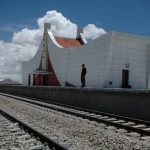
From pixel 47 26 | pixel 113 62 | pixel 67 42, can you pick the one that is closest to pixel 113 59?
pixel 113 62

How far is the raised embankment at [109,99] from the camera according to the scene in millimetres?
15211

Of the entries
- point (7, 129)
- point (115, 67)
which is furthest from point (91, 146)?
point (115, 67)

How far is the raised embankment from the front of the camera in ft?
49.9

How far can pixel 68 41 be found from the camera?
61938mm

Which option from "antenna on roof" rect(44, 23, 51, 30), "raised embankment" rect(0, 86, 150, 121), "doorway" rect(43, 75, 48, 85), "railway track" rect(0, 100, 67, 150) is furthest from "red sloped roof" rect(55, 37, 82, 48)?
"railway track" rect(0, 100, 67, 150)

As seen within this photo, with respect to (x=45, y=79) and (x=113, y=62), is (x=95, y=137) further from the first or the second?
(x=45, y=79)

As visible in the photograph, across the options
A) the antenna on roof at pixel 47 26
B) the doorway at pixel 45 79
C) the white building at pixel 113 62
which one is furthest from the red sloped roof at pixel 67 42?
the white building at pixel 113 62

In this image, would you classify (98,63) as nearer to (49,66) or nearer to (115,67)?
(115,67)

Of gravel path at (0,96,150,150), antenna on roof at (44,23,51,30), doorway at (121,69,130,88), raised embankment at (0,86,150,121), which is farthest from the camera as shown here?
antenna on roof at (44,23,51,30)

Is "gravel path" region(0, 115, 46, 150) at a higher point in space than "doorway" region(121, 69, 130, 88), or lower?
lower

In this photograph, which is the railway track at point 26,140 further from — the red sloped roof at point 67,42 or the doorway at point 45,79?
the doorway at point 45,79

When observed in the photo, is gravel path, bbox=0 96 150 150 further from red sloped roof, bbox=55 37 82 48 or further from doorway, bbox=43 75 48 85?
doorway, bbox=43 75 48 85

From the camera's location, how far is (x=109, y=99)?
61.2ft

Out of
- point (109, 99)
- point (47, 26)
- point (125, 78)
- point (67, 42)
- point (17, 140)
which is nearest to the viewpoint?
point (17, 140)
